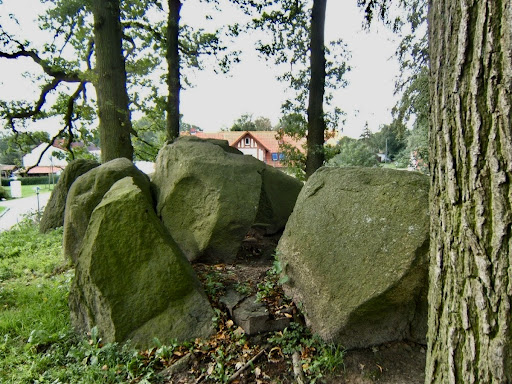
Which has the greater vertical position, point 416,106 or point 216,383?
point 416,106

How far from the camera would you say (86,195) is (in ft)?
16.6

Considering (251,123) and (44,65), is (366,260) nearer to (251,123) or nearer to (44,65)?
(44,65)

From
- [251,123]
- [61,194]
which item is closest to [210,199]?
[61,194]

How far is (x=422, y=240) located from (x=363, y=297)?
0.61 meters

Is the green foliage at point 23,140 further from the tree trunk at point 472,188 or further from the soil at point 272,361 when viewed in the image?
the tree trunk at point 472,188

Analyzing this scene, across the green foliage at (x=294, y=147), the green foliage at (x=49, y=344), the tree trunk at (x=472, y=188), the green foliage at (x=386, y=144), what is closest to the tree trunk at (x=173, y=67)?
the green foliage at (x=294, y=147)

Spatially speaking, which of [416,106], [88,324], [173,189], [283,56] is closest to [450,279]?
[88,324]

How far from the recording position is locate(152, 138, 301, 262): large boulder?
176 inches

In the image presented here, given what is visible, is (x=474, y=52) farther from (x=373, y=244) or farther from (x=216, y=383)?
(x=216, y=383)

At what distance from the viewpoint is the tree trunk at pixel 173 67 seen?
345 inches

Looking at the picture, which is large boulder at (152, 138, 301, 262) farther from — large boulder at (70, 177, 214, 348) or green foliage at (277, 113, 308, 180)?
green foliage at (277, 113, 308, 180)

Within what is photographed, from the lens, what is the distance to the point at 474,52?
155 centimetres

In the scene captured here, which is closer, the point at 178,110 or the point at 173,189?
the point at 173,189

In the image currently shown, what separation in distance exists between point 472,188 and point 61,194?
296 inches
